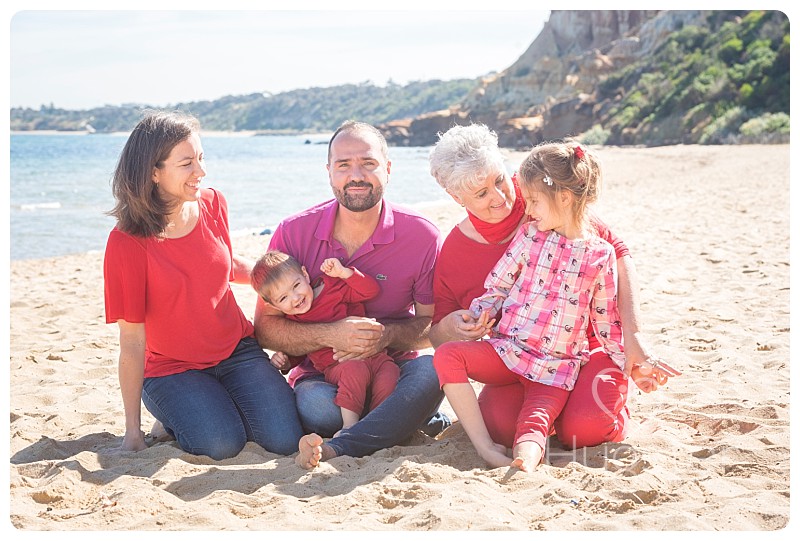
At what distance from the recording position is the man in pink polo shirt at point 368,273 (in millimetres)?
3723

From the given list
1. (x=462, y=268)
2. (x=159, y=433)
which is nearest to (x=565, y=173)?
(x=462, y=268)

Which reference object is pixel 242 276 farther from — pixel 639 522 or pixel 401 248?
pixel 639 522

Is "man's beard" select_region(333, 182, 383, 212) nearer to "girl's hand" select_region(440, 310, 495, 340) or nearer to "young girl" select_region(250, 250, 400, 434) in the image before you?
"young girl" select_region(250, 250, 400, 434)

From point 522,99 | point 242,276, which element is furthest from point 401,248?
point 522,99

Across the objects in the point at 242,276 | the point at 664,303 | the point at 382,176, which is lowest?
the point at 664,303

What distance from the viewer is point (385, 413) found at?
3.51 meters

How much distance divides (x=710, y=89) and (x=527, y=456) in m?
35.3

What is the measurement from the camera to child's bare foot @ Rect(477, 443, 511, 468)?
322cm

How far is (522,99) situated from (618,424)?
62.4m

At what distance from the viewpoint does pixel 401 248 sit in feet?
13.1

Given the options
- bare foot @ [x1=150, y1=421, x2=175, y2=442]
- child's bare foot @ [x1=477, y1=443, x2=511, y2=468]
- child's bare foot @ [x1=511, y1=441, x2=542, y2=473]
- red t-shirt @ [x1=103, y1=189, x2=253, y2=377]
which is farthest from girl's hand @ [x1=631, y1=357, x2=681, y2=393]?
bare foot @ [x1=150, y1=421, x2=175, y2=442]

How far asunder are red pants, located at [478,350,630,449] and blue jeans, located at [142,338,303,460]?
94 centimetres

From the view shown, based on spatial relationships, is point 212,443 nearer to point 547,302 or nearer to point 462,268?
point 462,268

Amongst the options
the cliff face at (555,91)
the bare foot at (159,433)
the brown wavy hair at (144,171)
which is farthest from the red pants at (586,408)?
the cliff face at (555,91)
